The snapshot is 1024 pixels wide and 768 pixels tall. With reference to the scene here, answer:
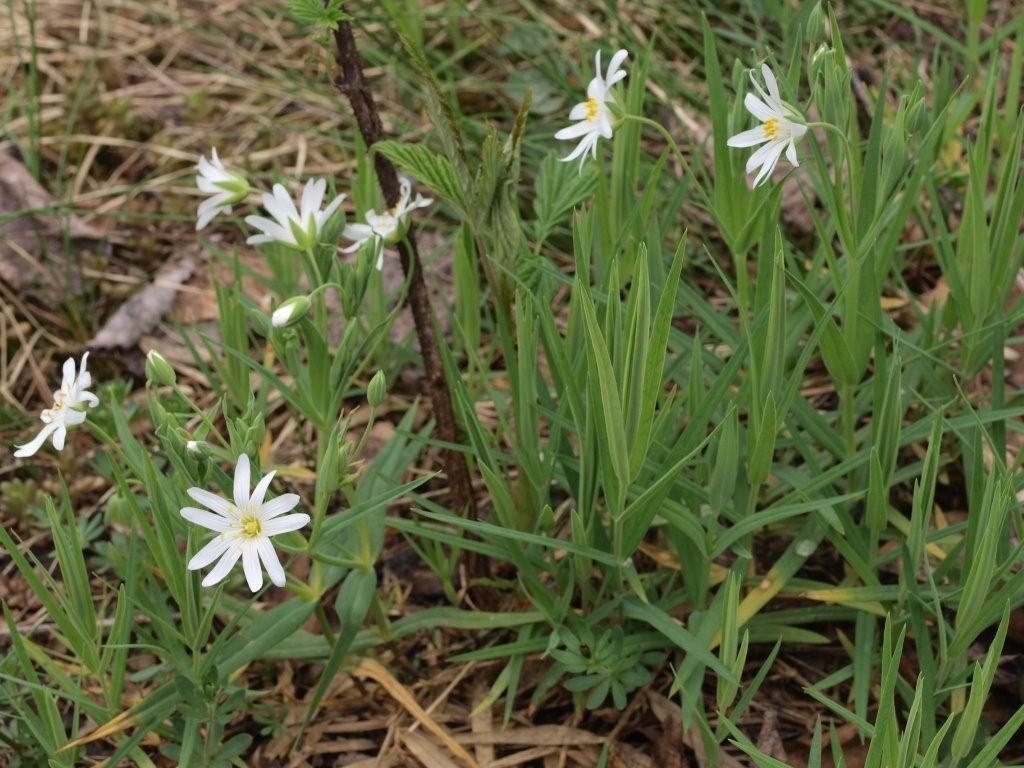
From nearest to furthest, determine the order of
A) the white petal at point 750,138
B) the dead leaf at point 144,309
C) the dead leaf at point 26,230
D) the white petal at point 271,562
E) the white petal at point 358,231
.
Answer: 1. the white petal at point 271,562
2. the white petal at point 750,138
3. the white petal at point 358,231
4. the dead leaf at point 144,309
5. the dead leaf at point 26,230

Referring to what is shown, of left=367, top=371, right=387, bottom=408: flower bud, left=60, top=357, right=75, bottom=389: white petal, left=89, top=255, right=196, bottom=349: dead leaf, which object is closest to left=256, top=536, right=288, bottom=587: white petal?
left=367, top=371, right=387, bottom=408: flower bud

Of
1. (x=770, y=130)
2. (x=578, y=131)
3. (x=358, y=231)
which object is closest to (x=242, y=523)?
(x=358, y=231)

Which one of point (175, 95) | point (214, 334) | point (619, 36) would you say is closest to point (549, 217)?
point (214, 334)

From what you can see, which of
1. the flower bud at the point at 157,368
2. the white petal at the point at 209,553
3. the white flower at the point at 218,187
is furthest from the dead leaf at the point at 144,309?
the white petal at the point at 209,553

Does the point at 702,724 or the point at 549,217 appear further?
the point at 549,217

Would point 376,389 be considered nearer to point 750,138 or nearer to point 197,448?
point 197,448

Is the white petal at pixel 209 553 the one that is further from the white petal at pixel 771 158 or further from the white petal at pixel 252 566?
the white petal at pixel 771 158

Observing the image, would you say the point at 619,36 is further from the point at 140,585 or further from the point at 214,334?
the point at 140,585
